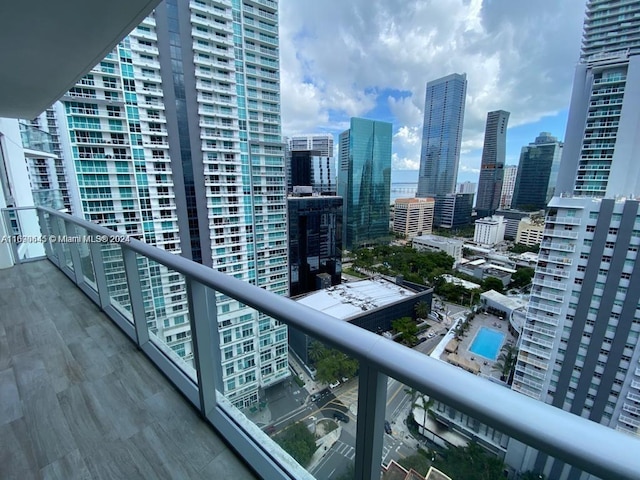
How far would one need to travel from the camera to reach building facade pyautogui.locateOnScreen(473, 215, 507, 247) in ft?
71.7

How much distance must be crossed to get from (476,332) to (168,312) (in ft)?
48.3

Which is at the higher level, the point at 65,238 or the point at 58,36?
the point at 58,36

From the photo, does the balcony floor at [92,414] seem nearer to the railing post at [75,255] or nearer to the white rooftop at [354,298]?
the railing post at [75,255]

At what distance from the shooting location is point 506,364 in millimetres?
8883

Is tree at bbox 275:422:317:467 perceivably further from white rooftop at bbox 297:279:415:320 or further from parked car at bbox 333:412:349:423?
white rooftop at bbox 297:279:415:320

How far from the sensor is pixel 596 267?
19.9 feet

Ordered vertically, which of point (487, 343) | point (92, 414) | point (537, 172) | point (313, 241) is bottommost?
point (487, 343)

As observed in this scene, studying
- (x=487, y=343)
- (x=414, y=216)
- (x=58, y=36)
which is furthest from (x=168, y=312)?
(x=414, y=216)

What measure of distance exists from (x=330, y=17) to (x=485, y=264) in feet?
64.0

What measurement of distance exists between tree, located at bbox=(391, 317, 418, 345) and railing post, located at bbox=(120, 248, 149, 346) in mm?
12405

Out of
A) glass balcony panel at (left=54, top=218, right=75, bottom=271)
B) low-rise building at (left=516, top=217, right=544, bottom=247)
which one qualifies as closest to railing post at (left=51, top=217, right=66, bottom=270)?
glass balcony panel at (left=54, top=218, right=75, bottom=271)

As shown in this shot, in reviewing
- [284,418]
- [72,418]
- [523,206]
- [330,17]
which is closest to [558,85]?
[523,206]

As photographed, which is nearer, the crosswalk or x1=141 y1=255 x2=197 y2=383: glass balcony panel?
the crosswalk

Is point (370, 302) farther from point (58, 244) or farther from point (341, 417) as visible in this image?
point (341, 417)
